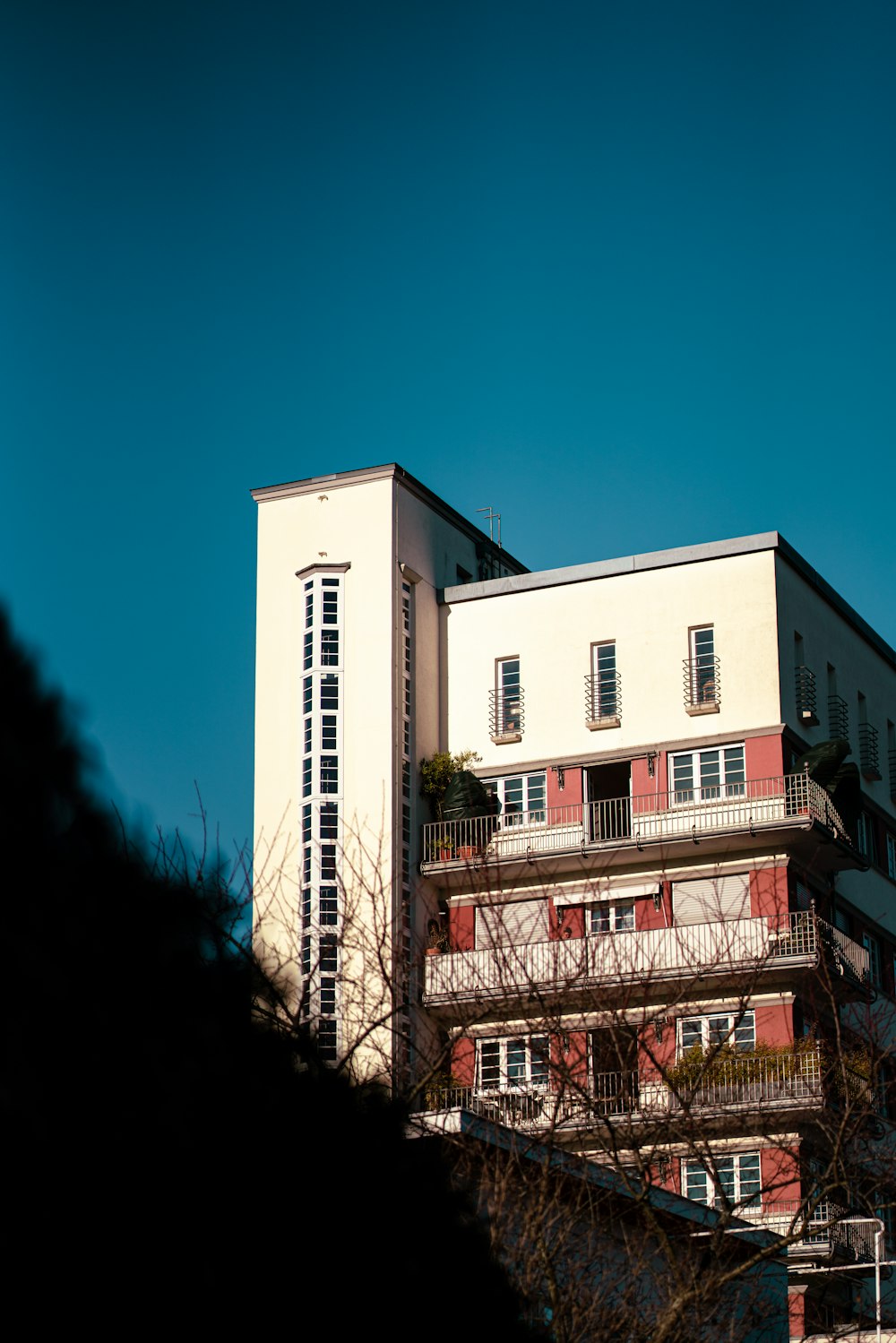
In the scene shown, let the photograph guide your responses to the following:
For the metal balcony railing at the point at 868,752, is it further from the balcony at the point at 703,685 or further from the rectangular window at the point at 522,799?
the rectangular window at the point at 522,799

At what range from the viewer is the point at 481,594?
5291 centimetres

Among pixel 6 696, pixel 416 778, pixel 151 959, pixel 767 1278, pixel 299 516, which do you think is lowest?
pixel 767 1278

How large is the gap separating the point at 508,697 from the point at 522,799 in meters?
2.84

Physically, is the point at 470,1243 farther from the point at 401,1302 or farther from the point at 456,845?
the point at 456,845

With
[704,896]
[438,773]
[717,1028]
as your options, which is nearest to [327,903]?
[438,773]

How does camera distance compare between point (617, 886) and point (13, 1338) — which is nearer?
point (13, 1338)

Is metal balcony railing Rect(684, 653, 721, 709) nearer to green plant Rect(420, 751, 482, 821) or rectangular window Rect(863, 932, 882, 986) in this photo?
green plant Rect(420, 751, 482, 821)

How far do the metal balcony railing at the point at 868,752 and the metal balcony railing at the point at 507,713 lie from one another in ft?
32.1

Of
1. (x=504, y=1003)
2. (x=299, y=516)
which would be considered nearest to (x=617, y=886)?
(x=299, y=516)

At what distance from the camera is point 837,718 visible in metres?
51.6

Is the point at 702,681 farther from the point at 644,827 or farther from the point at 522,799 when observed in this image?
the point at 522,799

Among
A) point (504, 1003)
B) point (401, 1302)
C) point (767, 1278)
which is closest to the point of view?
point (401, 1302)

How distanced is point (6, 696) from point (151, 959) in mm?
749

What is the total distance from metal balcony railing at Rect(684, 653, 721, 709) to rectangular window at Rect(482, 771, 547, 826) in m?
4.58
